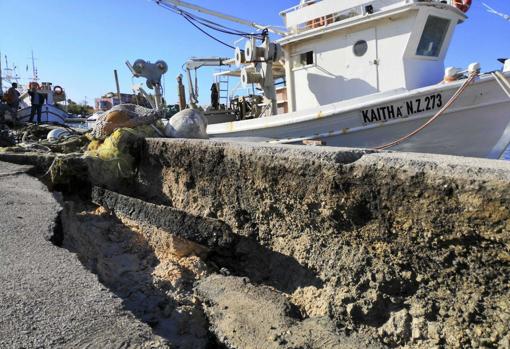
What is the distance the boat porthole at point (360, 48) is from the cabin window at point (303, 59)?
1.12 meters

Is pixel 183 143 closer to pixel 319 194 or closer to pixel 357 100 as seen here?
pixel 319 194

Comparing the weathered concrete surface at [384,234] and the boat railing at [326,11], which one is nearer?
the weathered concrete surface at [384,234]

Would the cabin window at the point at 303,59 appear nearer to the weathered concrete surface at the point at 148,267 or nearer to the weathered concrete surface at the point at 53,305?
the weathered concrete surface at the point at 148,267

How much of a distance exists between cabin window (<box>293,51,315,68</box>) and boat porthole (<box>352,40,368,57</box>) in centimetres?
112

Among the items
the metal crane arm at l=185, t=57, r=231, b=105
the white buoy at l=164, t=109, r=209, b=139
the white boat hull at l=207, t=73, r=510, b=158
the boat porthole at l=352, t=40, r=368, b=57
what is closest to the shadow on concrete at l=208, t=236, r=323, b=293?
the white buoy at l=164, t=109, r=209, b=139

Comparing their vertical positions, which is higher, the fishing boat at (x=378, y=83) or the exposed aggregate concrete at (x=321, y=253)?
the fishing boat at (x=378, y=83)

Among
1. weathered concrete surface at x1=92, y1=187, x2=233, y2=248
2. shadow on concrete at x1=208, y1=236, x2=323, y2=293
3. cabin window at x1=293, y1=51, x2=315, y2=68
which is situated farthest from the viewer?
cabin window at x1=293, y1=51, x2=315, y2=68

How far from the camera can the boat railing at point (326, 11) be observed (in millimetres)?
8305

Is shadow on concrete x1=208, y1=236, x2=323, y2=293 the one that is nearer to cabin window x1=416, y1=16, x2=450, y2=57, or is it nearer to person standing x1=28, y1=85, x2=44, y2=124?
cabin window x1=416, y1=16, x2=450, y2=57

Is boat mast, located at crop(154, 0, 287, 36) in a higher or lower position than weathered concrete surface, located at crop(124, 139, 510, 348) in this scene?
higher

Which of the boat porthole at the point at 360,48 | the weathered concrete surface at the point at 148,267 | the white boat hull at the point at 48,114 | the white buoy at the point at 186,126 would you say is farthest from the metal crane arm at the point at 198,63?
the weathered concrete surface at the point at 148,267

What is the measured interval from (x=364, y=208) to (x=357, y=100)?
5.87 metres

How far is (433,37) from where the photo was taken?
843 cm

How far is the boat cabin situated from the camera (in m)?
8.04
